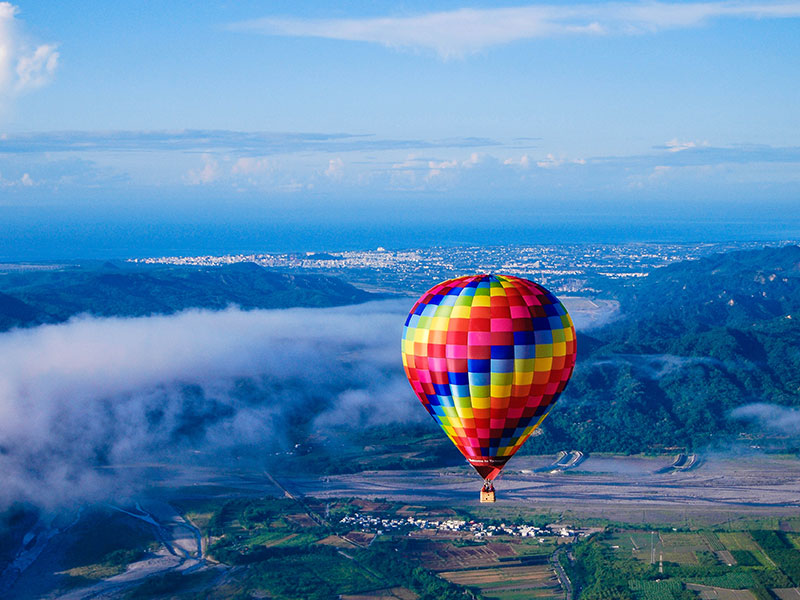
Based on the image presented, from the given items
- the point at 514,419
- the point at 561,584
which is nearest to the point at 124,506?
the point at 561,584

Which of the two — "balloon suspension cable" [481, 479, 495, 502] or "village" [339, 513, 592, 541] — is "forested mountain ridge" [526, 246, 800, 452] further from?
"balloon suspension cable" [481, 479, 495, 502]

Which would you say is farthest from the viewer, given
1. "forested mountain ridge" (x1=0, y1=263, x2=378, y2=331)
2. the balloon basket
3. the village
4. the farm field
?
"forested mountain ridge" (x1=0, y1=263, x2=378, y2=331)

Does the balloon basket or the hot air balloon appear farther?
the balloon basket

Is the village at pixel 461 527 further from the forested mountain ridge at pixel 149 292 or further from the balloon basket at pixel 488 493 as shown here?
the forested mountain ridge at pixel 149 292

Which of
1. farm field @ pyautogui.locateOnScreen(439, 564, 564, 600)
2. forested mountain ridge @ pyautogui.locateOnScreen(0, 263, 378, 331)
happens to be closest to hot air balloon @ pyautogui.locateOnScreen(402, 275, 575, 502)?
farm field @ pyautogui.locateOnScreen(439, 564, 564, 600)

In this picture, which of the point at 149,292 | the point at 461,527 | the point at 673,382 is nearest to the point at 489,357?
the point at 461,527

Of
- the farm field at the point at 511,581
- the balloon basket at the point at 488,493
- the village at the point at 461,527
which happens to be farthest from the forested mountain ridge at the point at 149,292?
the balloon basket at the point at 488,493

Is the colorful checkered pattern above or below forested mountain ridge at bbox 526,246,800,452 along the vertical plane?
above
